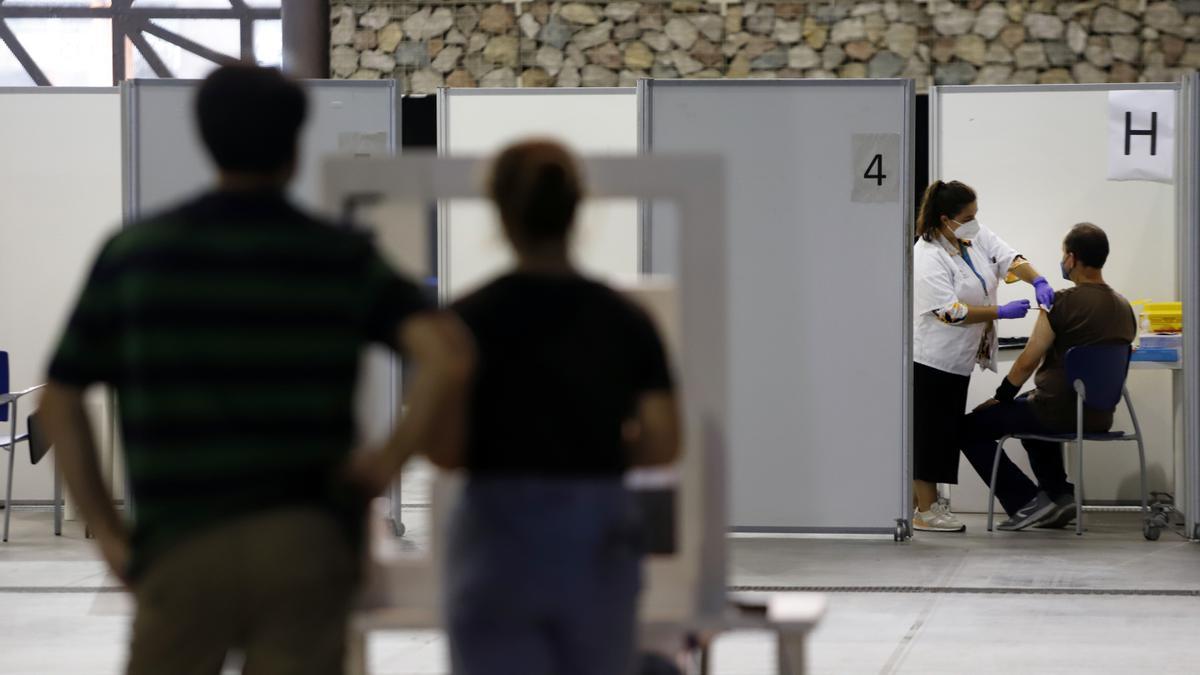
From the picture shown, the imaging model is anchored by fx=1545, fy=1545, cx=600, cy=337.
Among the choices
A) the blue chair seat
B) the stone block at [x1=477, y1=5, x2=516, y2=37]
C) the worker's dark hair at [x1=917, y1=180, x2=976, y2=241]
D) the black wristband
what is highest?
the stone block at [x1=477, y1=5, x2=516, y2=37]

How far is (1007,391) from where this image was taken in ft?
20.6

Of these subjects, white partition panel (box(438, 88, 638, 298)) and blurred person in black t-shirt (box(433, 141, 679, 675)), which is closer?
blurred person in black t-shirt (box(433, 141, 679, 675))

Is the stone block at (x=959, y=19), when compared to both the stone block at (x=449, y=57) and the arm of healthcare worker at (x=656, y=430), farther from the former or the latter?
the arm of healthcare worker at (x=656, y=430)

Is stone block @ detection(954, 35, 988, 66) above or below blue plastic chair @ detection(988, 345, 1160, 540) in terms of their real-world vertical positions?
above

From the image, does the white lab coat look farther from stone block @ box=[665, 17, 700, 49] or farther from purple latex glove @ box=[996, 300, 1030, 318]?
stone block @ box=[665, 17, 700, 49]

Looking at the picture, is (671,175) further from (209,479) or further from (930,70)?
(930,70)

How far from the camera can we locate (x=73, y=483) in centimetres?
178

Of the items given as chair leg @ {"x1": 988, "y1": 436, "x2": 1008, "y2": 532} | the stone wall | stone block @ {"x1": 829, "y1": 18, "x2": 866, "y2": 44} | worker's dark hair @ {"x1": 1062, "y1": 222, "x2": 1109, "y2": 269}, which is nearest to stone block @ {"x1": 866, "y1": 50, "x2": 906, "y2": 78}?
the stone wall

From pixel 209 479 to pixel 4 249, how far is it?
567cm

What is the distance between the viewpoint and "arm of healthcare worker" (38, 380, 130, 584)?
176 cm

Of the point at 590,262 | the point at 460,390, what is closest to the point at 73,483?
the point at 460,390

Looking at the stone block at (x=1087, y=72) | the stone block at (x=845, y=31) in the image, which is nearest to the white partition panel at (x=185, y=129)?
the stone block at (x=845, y=31)

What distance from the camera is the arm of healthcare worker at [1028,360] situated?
618 centimetres

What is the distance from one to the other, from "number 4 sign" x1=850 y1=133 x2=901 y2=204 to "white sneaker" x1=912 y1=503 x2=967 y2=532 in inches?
52.6
